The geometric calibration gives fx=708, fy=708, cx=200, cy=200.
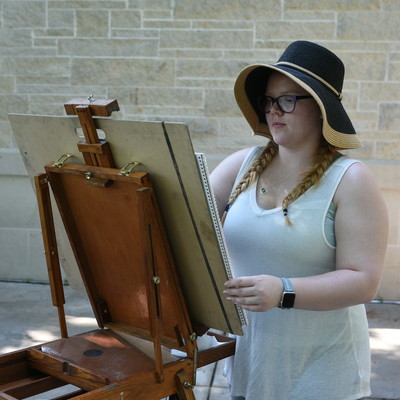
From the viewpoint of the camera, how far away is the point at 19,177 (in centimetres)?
534

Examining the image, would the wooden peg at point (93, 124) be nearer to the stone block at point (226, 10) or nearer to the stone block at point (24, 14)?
the stone block at point (226, 10)

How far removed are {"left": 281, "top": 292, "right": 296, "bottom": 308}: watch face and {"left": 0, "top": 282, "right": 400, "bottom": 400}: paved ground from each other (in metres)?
1.88

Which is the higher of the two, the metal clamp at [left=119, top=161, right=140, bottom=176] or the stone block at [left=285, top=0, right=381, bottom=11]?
the stone block at [left=285, top=0, right=381, bottom=11]

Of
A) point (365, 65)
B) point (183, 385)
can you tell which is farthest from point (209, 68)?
point (183, 385)

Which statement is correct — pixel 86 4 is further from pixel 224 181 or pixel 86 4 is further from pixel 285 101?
pixel 285 101

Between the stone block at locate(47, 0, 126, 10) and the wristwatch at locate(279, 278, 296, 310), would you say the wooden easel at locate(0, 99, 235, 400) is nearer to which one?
the wristwatch at locate(279, 278, 296, 310)

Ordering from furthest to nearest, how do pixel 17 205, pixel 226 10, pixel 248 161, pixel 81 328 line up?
pixel 17 205 < pixel 226 10 < pixel 81 328 < pixel 248 161

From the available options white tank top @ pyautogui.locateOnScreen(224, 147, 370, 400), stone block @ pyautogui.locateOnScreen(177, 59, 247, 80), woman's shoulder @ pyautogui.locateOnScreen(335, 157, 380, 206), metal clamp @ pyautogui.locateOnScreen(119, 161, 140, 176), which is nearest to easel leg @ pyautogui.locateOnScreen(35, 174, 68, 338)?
metal clamp @ pyautogui.locateOnScreen(119, 161, 140, 176)

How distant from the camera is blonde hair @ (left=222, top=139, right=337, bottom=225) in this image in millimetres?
1911

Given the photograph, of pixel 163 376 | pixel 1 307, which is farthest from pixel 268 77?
pixel 1 307

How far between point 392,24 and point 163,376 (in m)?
3.78

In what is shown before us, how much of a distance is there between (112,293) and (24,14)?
12.3 ft

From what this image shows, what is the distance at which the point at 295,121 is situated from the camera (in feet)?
6.32

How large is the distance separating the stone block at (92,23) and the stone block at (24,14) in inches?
10.7
